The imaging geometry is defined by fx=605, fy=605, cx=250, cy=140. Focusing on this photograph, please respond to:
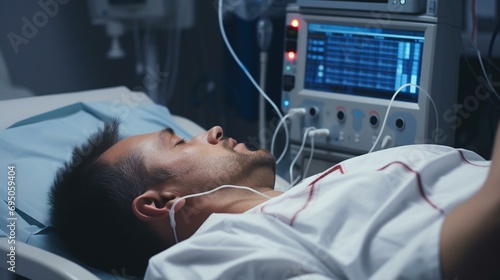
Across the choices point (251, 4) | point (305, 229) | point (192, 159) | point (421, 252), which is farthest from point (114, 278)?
point (251, 4)

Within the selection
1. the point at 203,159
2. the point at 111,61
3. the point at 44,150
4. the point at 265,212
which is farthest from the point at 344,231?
the point at 111,61

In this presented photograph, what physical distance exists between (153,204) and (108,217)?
109 mm

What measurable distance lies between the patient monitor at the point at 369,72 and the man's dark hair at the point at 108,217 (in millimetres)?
679

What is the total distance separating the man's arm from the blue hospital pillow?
90 centimetres

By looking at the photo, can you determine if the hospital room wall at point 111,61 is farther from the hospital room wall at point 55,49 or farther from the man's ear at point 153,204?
the man's ear at point 153,204

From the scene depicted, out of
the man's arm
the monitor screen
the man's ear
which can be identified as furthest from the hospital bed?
the man's arm

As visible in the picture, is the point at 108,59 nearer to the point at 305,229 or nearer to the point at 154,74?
the point at 154,74

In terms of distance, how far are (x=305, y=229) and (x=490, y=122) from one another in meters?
0.98

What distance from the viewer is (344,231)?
41.4 inches

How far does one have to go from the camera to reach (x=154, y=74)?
2695mm

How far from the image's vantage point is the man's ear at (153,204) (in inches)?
50.3

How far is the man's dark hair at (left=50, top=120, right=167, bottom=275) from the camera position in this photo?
4.33ft

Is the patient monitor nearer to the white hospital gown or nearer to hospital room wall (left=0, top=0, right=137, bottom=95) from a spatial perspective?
the white hospital gown

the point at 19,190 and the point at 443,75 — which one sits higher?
the point at 443,75
